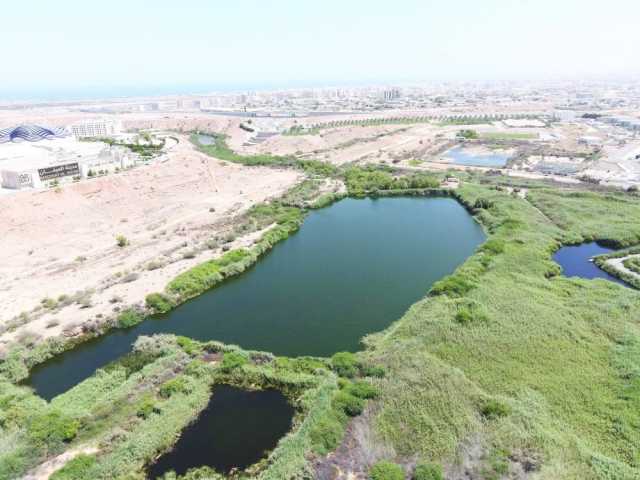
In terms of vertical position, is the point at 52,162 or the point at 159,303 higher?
the point at 52,162

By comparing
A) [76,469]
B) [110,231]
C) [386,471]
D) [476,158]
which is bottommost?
[110,231]

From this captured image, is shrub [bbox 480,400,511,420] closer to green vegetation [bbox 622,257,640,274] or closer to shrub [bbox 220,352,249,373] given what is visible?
shrub [bbox 220,352,249,373]

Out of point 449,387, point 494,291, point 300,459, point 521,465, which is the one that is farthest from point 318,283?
point 521,465

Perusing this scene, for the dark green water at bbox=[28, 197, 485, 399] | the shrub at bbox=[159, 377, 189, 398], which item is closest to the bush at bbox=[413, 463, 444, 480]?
the dark green water at bbox=[28, 197, 485, 399]

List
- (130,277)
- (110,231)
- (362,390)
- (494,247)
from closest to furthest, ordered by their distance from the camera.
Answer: (362,390), (130,277), (494,247), (110,231)

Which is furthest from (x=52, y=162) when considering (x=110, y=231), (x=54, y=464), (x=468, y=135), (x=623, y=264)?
(x=468, y=135)

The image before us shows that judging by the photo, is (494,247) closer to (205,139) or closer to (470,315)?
(470,315)

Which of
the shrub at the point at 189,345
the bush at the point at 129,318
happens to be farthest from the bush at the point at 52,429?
the bush at the point at 129,318

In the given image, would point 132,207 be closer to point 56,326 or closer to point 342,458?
point 56,326
